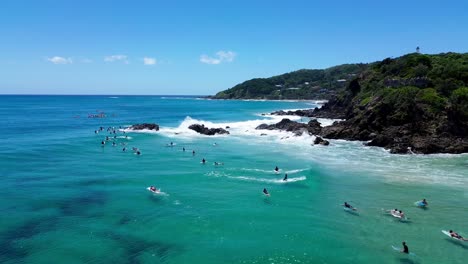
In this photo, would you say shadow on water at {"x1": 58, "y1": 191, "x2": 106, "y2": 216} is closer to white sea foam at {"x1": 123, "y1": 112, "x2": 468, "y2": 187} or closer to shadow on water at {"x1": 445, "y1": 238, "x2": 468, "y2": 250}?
white sea foam at {"x1": 123, "y1": 112, "x2": 468, "y2": 187}

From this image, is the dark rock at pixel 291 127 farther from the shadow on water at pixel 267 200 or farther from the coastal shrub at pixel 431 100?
the shadow on water at pixel 267 200

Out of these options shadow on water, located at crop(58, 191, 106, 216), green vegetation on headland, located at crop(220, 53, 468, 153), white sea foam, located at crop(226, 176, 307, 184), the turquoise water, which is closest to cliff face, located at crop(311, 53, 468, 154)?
green vegetation on headland, located at crop(220, 53, 468, 153)

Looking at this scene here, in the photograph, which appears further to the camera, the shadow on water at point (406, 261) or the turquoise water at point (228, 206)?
the turquoise water at point (228, 206)

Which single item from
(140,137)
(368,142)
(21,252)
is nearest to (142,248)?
(21,252)

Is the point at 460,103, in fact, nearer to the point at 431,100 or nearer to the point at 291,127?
the point at 431,100

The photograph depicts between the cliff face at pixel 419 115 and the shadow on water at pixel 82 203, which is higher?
the cliff face at pixel 419 115

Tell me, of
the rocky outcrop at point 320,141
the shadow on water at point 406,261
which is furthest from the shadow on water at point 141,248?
the rocky outcrop at point 320,141

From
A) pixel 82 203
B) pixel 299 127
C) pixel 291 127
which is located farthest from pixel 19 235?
pixel 291 127
